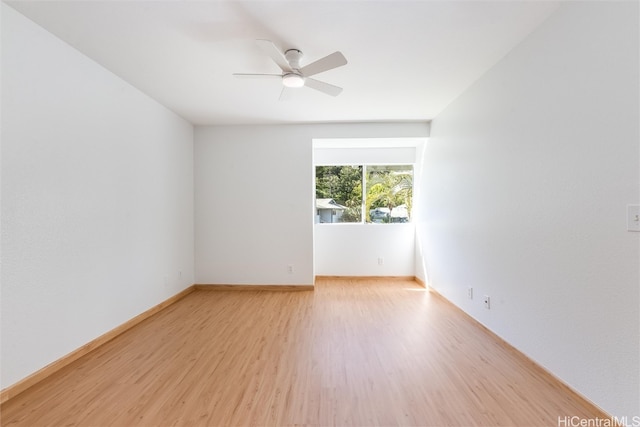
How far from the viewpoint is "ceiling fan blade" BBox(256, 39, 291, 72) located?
5.82ft

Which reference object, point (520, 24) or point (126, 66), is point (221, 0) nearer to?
point (126, 66)

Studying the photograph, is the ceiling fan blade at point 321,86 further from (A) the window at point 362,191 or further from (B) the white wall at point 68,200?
(A) the window at point 362,191

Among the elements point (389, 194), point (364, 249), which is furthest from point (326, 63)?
point (364, 249)

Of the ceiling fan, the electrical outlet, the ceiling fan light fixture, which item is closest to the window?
the electrical outlet

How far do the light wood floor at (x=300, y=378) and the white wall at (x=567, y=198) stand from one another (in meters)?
0.30

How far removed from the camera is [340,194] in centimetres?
485

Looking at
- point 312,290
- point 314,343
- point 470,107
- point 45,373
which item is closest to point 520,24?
point 470,107

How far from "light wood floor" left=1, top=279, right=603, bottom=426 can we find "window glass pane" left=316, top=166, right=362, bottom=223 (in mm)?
2149

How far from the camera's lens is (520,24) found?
74.1 inches

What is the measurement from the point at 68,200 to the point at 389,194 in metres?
4.26

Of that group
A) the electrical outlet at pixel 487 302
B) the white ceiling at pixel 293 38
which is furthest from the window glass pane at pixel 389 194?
the electrical outlet at pixel 487 302

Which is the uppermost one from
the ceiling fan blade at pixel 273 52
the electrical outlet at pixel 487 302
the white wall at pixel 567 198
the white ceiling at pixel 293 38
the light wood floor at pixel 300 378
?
the white ceiling at pixel 293 38

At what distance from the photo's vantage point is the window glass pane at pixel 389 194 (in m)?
4.79

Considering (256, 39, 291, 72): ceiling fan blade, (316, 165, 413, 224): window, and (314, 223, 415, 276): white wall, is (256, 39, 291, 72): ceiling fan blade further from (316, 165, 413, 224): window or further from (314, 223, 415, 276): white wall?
(314, 223, 415, 276): white wall
